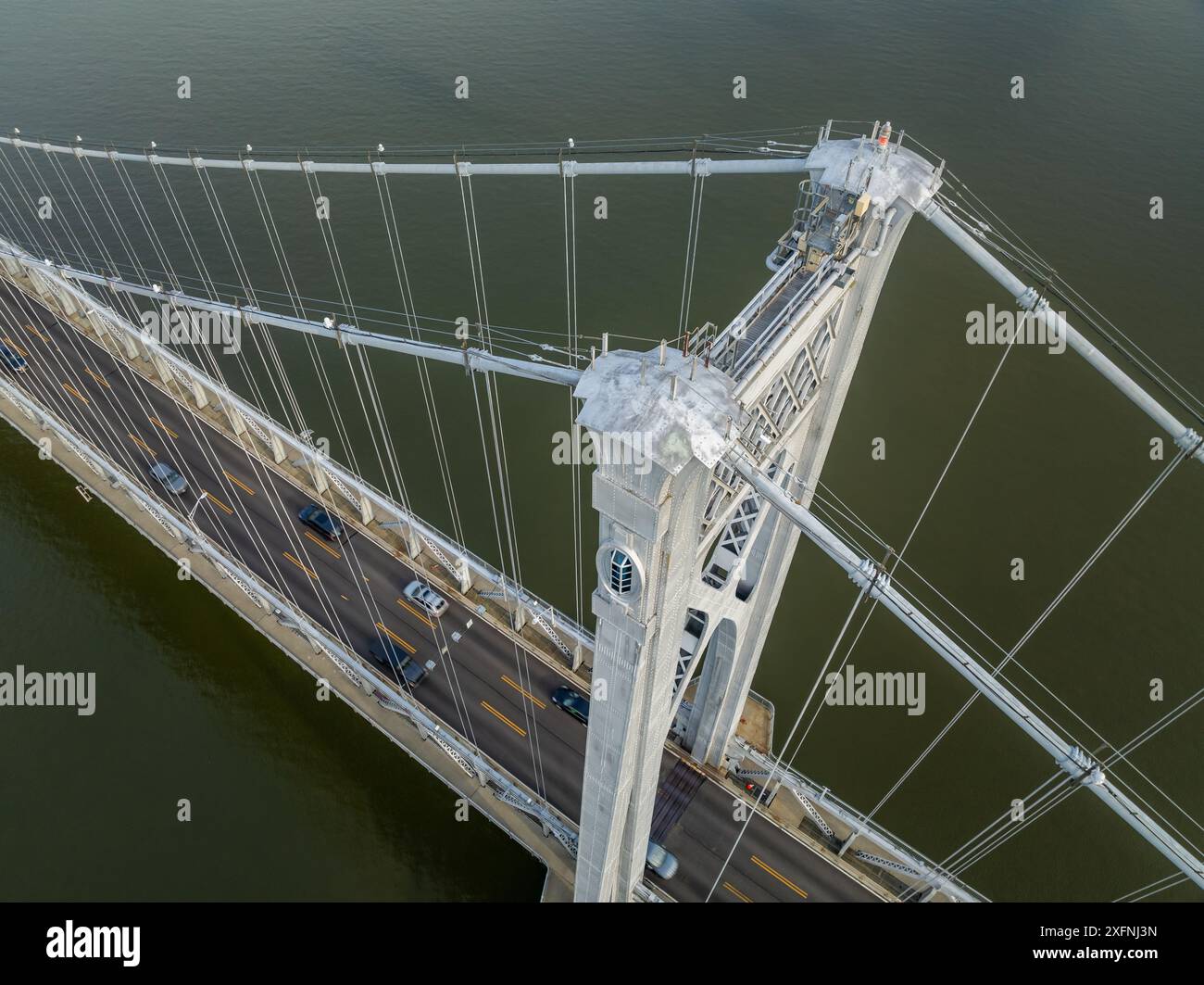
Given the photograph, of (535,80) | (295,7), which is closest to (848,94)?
(535,80)

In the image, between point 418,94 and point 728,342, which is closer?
point 728,342

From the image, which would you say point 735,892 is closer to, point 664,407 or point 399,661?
point 399,661

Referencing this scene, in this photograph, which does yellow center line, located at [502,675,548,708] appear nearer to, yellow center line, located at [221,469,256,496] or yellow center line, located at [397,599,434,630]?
yellow center line, located at [397,599,434,630]

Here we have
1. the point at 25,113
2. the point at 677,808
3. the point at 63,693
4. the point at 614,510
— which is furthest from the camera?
the point at 25,113

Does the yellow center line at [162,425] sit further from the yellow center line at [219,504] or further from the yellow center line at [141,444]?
the yellow center line at [219,504]

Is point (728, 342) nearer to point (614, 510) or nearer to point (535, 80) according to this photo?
point (614, 510)

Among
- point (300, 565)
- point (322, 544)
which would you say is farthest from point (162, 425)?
point (300, 565)
